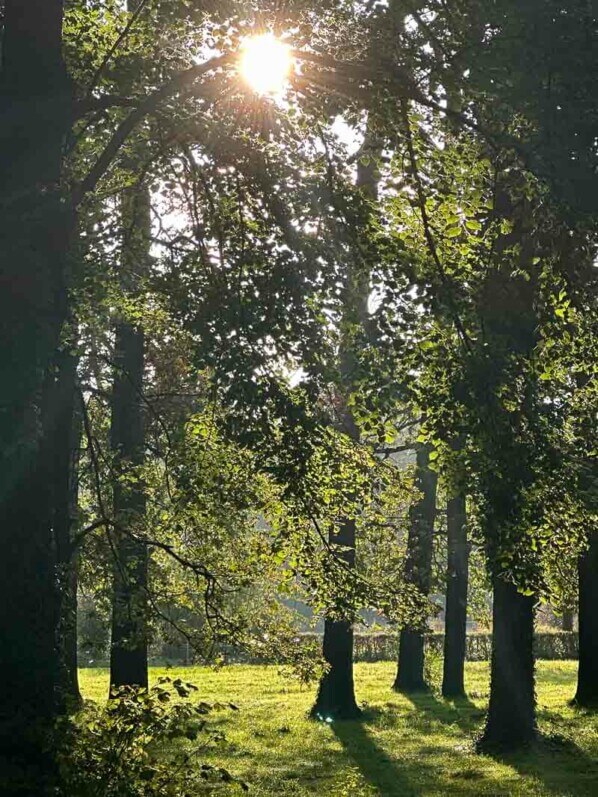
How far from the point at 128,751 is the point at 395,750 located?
30.4 ft

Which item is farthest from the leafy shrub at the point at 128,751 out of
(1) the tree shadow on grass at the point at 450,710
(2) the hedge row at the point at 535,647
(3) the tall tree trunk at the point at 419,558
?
(2) the hedge row at the point at 535,647

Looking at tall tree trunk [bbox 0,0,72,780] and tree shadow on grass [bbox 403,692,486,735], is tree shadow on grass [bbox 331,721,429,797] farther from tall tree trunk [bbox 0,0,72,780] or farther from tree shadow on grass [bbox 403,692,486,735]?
tall tree trunk [bbox 0,0,72,780]

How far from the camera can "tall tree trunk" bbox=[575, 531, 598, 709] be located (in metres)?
Answer: 21.2

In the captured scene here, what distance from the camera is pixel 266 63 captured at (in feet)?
34.0

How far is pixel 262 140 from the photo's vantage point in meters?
10.8

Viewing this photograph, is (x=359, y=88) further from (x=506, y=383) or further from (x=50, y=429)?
(x=50, y=429)

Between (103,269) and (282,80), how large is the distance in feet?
9.22

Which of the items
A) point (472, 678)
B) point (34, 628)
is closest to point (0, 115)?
point (34, 628)

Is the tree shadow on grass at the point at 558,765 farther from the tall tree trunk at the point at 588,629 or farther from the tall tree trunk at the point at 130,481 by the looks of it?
the tall tree trunk at the point at 130,481

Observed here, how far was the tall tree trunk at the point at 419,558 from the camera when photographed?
24.6m

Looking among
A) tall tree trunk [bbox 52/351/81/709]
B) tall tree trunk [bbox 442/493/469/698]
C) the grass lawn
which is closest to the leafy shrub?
the grass lawn

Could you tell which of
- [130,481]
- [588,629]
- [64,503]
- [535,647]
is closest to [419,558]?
[588,629]

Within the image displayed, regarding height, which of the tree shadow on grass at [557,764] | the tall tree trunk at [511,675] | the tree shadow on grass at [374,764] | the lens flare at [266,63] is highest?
the lens flare at [266,63]

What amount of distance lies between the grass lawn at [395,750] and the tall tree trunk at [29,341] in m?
1.88
